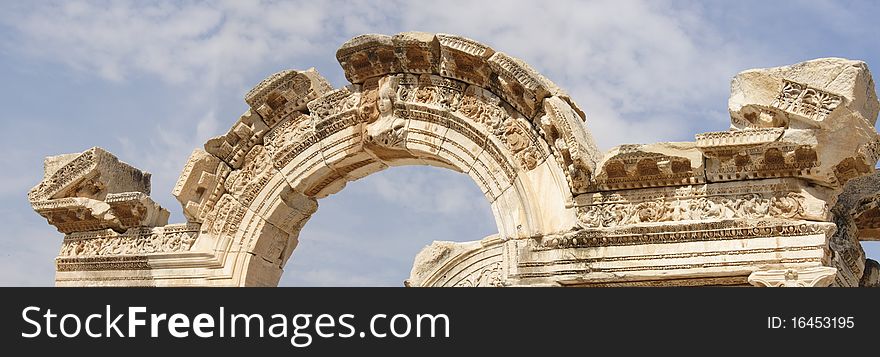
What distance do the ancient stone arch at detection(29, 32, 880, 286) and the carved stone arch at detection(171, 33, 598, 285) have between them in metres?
0.01

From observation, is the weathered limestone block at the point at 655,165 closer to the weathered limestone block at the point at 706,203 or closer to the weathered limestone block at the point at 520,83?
the weathered limestone block at the point at 706,203

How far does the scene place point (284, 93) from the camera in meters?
11.5

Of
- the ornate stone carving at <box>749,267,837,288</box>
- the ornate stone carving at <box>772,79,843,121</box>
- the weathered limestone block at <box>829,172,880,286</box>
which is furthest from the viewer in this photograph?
the weathered limestone block at <box>829,172,880,286</box>

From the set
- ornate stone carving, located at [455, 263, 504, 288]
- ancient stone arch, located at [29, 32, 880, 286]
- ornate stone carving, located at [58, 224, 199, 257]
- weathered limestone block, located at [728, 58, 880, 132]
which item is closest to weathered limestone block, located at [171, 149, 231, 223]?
ancient stone arch, located at [29, 32, 880, 286]

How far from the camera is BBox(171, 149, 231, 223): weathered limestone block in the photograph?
1180 cm

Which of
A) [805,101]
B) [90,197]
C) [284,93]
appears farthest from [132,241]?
[805,101]

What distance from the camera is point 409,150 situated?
11.0 m

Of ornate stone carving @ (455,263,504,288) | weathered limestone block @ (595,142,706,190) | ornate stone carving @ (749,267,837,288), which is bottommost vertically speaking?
ornate stone carving @ (749,267,837,288)

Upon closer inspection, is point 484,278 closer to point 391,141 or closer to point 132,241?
point 391,141

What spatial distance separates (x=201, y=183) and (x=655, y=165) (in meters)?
4.55

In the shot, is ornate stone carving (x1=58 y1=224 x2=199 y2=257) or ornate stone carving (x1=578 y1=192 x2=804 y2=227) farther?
ornate stone carving (x1=58 y1=224 x2=199 y2=257)

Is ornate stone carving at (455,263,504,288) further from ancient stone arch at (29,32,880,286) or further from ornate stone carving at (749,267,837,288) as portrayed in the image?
ornate stone carving at (749,267,837,288)

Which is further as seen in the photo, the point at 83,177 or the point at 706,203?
the point at 83,177

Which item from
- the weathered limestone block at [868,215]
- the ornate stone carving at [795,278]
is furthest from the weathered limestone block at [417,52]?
the weathered limestone block at [868,215]
